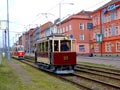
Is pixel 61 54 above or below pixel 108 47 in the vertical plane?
below

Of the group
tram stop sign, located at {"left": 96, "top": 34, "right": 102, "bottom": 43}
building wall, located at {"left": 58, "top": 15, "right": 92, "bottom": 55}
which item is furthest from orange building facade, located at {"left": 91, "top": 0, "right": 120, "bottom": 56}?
building wall, located at {"left": 58, "top": 15, "right": 92, "bottom": 55}

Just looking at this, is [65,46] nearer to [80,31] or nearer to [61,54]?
[61,54]

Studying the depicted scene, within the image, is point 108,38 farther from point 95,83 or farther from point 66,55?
point 95,83

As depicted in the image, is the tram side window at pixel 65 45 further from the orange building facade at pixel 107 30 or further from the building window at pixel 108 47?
the building window at pixel 108 47

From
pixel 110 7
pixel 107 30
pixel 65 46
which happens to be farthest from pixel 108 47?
pixel 65 46

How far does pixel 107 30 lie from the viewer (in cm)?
6644

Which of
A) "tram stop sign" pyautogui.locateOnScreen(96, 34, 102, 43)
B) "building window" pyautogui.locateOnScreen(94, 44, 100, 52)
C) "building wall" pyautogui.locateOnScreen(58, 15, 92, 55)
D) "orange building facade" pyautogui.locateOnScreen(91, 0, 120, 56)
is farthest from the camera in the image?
"building wall" pyautogui.locateOnScreen(58, 15, 92, 55)

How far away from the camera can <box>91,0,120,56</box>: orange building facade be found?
61.2 metres

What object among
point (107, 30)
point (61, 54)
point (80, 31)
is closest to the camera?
point (61, 54)

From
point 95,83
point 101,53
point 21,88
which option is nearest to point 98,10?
point 101,53

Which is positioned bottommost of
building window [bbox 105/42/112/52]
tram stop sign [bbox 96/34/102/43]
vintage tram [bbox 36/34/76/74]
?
vintage tram [bbox 36/34/76/74]

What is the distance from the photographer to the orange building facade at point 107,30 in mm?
61219

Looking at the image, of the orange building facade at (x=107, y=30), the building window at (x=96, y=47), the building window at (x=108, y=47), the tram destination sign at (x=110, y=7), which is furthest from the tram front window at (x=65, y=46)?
the building window at (x=96, y=47)

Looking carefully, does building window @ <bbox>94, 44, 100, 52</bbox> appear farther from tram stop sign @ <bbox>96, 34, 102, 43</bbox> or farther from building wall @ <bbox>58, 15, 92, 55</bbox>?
building wall @ <bbox>58, 15, 92, 55</bbox>
